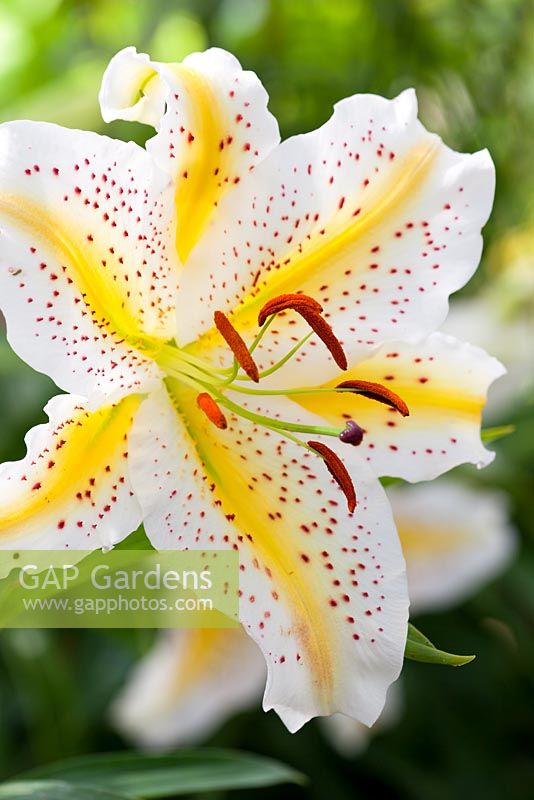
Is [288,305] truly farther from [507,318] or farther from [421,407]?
→ [507,318]

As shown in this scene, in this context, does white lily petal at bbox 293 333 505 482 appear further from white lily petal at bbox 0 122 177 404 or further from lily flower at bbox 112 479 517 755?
lily flower at bbox 112 479 517 755

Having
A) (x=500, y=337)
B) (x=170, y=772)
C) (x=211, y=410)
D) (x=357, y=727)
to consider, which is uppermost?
(x=211, y=410)

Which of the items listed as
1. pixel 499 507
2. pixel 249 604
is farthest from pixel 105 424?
pixel 499 507

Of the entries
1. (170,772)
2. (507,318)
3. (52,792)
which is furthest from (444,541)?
(52,792)

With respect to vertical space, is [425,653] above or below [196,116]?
below


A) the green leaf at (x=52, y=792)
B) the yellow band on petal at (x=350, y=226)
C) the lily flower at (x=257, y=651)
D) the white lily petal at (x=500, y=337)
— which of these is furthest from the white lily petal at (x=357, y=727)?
the yellow band on petal at (x=350, y=226)

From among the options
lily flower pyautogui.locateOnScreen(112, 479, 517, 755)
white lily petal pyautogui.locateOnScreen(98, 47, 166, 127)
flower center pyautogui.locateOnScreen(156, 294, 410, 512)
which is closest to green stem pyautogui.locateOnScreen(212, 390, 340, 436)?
flower center pyautogui.locateOnScreen(156, 294, 410, 512)
